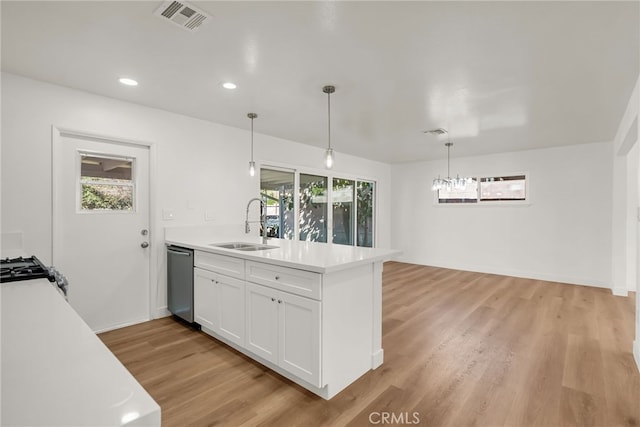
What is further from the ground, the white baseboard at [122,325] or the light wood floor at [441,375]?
the white baseboard at [122,325]

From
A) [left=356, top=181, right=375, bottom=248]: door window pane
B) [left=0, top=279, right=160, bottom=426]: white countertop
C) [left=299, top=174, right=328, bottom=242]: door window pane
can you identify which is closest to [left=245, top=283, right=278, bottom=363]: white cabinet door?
[left=0, top=279, right=160, bottom=426]: white countertop

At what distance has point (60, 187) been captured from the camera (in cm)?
294

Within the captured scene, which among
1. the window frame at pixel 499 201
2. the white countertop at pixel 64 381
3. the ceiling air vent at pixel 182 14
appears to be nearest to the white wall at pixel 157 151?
the ceiling air vent at pixel 182 14

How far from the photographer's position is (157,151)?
3.55m

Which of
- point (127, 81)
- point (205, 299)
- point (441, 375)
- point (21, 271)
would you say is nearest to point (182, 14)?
point (127, 81)

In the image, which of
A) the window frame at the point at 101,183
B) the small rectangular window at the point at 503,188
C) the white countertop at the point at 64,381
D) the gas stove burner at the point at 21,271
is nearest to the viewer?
the white countertop at the point at 64,381

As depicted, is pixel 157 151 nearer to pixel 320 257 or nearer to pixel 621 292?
pixel 320 257

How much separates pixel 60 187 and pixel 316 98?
8.48ft

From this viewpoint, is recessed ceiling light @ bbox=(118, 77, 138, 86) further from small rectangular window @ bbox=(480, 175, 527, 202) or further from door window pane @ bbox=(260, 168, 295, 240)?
small rectangular window @ bbox=(480, 175, 527, 202)

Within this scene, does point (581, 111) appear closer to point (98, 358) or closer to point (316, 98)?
point (316, 98)

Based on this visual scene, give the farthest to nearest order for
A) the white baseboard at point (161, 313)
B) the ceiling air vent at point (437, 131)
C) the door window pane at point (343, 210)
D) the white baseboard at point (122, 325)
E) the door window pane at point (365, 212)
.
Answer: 1. the door window pane at point (365, 212)
2. the door window pane at point (343, 210)
3. the ceiling air vent at point (437, 131)
4. the white baseboard at point (161, 313)
5. the white baseboard at point (122, 325)

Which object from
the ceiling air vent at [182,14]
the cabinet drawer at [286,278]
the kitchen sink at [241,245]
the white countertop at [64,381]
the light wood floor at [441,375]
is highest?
the ceiling air vent at [182,14]

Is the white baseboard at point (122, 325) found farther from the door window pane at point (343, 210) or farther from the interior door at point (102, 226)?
the door window pane at point (343, 210)

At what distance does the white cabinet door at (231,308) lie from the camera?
262 cm
